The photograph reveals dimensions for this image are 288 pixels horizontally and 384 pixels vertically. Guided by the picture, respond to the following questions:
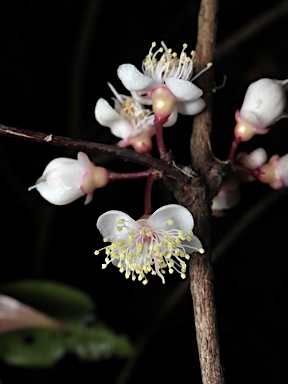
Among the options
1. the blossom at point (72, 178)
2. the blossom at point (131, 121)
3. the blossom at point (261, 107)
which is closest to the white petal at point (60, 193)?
the blossom at point (72, 178)

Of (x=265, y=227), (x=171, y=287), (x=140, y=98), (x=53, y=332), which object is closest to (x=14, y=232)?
(x=53, y=332)

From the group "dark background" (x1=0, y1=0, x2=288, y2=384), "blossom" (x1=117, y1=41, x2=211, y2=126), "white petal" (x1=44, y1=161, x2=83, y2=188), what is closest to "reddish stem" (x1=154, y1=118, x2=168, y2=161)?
"blossom" (x1=117, y1=41, x2=211, y2=126)

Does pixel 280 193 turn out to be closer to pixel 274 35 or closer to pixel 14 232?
pixel 274 35

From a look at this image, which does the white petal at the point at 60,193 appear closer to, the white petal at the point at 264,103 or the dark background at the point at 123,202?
the white petal at the point at 264,103

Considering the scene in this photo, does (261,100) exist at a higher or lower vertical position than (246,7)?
lower

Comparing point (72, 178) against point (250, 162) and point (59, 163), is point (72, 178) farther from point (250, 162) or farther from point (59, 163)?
point (250, 162)

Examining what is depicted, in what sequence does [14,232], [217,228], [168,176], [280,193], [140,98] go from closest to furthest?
Answer: [168,176], [140,98], [280,193], [217,228], [14,232]
